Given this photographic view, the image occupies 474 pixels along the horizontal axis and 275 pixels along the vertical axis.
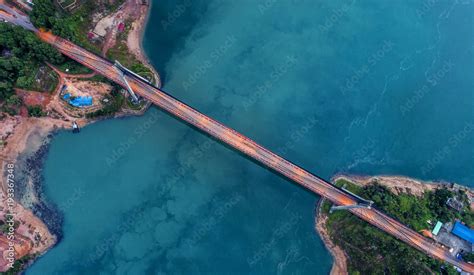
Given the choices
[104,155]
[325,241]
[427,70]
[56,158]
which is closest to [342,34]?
[427,70]

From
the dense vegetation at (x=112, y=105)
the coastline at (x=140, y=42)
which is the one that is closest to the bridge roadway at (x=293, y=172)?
the dense vegetation at (x=112, y=105)

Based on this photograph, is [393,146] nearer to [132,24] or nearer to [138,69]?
[138,69]

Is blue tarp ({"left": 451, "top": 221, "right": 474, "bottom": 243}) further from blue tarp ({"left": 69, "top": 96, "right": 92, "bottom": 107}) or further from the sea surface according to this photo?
blue tarp ({"left": 69, "top": 96, "right": 92, "bottom": 107})

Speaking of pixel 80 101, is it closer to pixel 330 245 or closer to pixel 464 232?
pixel 330 245

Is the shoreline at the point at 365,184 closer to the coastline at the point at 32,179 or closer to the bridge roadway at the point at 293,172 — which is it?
the bridge roadway at the point at 293,172

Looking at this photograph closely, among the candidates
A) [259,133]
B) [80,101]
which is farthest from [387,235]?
[80,101]
